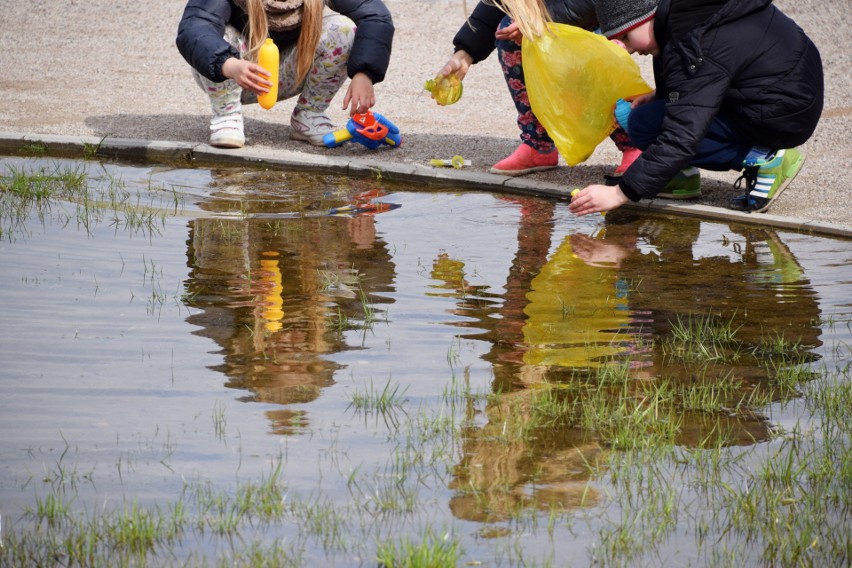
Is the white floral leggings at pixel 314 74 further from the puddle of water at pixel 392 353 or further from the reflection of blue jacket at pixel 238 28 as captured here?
the puddle of water at pixel 392 353

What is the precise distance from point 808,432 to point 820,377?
436 mm

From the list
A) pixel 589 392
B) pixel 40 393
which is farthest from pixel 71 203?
pixel 589 392

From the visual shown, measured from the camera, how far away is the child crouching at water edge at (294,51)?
21.3ft

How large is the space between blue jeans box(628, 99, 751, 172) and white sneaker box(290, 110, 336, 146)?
7.52 feet

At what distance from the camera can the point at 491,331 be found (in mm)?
3852

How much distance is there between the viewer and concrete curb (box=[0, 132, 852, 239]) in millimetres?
5488

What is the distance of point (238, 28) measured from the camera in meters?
6.91

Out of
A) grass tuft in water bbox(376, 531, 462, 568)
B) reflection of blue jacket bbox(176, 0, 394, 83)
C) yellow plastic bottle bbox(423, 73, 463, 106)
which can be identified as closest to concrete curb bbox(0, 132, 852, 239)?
yellow plastic bottle bbox(423, 73, 463, 106)

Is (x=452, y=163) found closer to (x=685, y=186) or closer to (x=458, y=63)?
(x=458, y=63)

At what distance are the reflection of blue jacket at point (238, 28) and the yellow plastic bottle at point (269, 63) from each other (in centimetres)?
20

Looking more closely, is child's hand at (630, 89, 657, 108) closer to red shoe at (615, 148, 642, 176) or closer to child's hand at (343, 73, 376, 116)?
red shoe at (615, 148, 642, 176)

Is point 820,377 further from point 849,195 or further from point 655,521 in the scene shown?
point 849,195

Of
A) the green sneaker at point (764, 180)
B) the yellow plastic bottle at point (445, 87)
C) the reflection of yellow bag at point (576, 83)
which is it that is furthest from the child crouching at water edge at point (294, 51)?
the green sneaker at point (764, 180)

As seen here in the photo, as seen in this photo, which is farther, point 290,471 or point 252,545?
point 290,471
